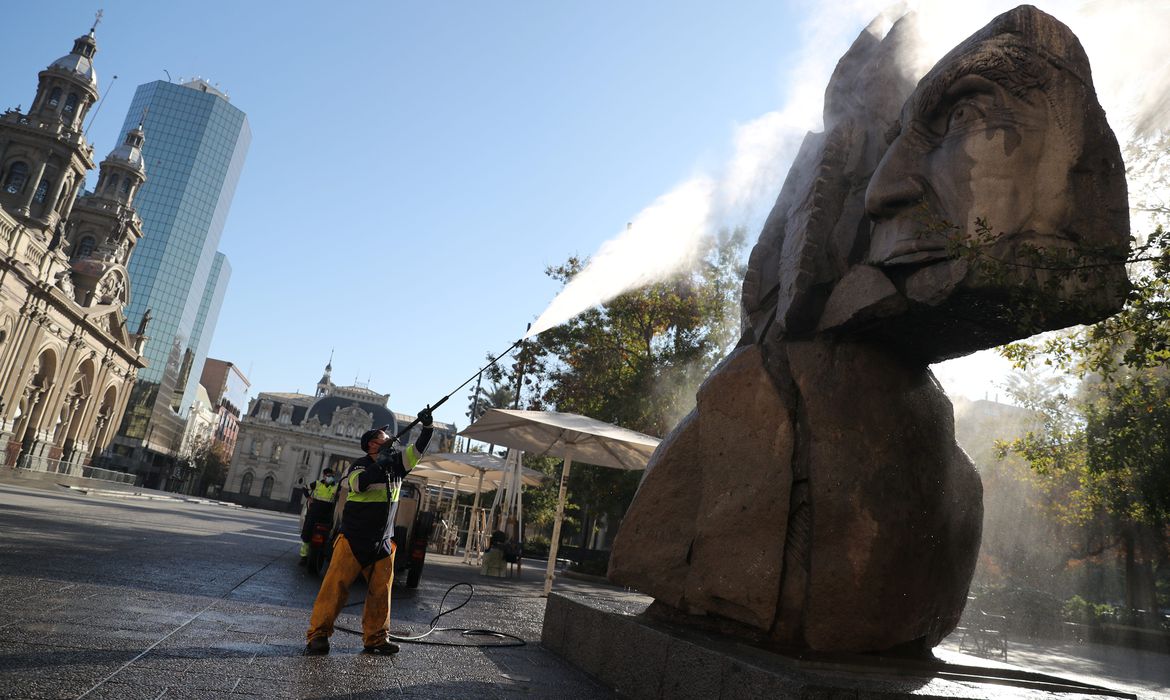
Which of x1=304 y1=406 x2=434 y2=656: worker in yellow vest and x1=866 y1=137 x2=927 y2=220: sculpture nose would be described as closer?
x1=866 y1=137 x2=927 y2=220: sculpture nose

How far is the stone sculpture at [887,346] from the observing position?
13.3 ft

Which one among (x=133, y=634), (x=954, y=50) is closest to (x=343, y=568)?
(x=133, y=634)

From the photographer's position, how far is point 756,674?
3514mm

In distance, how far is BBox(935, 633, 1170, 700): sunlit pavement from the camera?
12388 mm

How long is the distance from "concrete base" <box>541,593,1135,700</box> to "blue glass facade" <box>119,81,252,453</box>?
114 meters

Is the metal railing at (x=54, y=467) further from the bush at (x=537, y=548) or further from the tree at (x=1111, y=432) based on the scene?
the tree at (x=1111, y=432)

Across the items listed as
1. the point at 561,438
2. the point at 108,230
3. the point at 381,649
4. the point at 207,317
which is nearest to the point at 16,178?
the point at 108,230

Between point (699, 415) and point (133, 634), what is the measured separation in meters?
3.95

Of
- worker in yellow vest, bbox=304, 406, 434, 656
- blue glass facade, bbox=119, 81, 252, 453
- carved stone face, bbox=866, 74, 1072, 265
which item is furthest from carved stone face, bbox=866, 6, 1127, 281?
blue glass facade, bbox=119, 81, 252, 453

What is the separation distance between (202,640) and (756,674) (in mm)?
3575

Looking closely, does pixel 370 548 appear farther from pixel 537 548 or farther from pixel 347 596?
pixel 537 548

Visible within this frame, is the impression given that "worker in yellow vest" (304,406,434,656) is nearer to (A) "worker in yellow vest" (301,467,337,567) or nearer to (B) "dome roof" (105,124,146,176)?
(A) "worker in yellow vest" (301,467,337,567)

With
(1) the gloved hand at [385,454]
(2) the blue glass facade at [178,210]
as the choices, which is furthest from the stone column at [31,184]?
(1) the gloved hand at [385,454]

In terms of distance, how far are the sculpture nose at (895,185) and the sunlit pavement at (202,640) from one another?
11.4 ft
